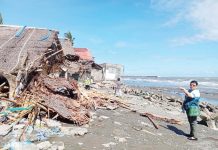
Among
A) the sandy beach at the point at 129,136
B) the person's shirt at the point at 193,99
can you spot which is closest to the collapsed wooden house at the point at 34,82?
the sandy beach at the point at 129,136

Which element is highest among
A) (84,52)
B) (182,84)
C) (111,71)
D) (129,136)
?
(84,52)

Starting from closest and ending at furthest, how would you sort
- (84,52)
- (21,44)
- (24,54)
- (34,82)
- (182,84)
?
(34,82)
(24,54)
(21,44)
(84,52)
(182,84)

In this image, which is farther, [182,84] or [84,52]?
[182,84]

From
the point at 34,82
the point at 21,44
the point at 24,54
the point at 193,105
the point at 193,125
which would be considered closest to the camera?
the point at 193,105

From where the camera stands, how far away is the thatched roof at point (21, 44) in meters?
12.2

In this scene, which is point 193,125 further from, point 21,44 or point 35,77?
point 21,44

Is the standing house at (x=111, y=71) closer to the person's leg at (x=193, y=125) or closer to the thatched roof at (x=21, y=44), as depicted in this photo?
the thatched roof at (x=21, y=44)

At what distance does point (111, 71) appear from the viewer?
45.9 m

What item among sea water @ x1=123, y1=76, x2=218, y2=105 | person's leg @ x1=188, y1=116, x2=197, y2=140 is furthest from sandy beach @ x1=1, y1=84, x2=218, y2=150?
sea water @ x1=123, y1=76, x2=218, y2=105

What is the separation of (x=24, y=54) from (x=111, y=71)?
1320 inches

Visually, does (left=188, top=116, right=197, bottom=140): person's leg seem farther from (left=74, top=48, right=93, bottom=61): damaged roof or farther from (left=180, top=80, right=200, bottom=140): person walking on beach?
(left=74, top=48, right=93, bottom=61): damaged roof

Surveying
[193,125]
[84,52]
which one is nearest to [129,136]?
[193,125]

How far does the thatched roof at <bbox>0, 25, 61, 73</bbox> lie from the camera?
1224cm

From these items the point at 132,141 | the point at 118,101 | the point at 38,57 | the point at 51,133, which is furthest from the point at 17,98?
the point at 118,101
